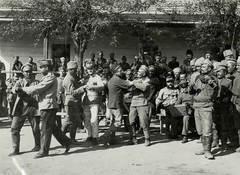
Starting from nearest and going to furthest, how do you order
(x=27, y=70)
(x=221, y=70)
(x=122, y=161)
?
(x=122, y=161)
(x=27, y=70)
(x=221, y=70)

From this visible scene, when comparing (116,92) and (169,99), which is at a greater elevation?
(116,92)

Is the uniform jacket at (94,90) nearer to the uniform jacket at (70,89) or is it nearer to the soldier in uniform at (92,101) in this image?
the soldier in uniform at (92,101)

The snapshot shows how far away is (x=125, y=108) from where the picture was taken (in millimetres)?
9727

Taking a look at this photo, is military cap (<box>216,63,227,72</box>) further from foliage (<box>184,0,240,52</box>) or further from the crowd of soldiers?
foliage (<box>184,0,240,52</box>)

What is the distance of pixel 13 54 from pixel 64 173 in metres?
11.6

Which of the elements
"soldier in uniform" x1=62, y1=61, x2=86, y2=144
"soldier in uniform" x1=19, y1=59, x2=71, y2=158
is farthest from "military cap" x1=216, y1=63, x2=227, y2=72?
"soldier in uniform" x1=19, y1=59, x2=71, y2=158

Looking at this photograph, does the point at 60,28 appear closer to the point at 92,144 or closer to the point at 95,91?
the point at 95,91

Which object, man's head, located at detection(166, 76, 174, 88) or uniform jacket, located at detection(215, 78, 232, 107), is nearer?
uniform jacket, located at detection(215, 78, 232, 107)

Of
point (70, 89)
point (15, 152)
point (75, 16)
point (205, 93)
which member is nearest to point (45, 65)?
point (70, 89)

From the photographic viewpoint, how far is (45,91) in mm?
7539

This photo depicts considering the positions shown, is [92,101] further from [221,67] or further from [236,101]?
[236,101]

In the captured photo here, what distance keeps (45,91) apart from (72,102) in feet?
4.01

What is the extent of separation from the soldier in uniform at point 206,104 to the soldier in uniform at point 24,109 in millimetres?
3365

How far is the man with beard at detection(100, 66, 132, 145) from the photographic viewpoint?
866cm
